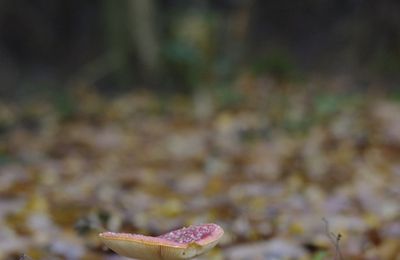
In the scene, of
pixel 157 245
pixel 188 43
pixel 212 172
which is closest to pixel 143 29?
pixel 188 43

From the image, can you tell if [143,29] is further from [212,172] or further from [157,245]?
[157,245]

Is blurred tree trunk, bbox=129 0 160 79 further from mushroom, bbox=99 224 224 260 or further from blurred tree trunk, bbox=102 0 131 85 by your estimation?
mushroom, bbox=99 224 224 260

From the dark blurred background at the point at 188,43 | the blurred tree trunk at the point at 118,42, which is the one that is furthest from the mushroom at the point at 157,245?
the blurred tree trunk at the point at 118,42

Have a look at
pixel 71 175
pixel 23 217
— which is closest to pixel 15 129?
pixel 71 175

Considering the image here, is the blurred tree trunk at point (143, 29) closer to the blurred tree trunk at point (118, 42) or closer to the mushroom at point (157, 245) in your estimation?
the blurred tree trunk at point (118, 42)

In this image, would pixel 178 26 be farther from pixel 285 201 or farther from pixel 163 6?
pixel 285 201

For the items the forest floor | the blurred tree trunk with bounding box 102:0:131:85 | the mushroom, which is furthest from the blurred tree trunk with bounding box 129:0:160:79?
the mushroom
